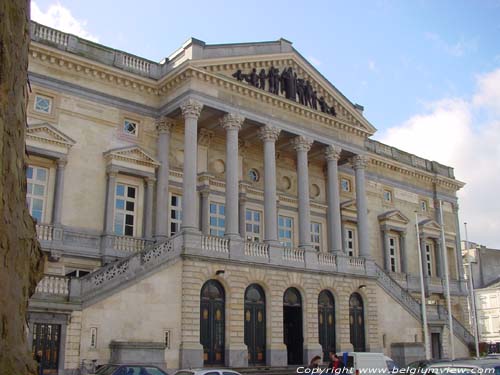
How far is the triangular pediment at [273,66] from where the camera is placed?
3178 cm

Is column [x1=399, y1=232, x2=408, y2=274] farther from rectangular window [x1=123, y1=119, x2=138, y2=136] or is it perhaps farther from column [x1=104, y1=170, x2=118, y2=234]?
column [x1=104, y1=170, x2=118, y2=234]

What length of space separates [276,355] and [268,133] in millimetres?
12343

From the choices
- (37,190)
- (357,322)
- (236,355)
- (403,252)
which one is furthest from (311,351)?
(403,252)

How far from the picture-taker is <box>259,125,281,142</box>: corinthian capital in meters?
33.3

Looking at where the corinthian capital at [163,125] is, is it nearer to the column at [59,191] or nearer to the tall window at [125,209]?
the tall window at [125,209]

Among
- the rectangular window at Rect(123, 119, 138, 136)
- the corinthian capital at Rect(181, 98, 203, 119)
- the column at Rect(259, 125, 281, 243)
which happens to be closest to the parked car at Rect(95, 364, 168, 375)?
the column at Rect(259, 125, 281, 243)

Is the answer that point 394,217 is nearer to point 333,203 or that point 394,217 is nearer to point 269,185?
point 333,203

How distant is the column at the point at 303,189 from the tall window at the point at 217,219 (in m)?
4.59

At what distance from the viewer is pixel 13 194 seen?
182 inches

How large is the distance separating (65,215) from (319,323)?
15189mm

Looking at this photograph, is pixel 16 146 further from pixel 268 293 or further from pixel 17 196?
pixel 268 293

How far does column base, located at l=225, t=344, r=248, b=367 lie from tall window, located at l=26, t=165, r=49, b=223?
10944 mm

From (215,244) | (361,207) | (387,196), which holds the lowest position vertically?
(215,244)

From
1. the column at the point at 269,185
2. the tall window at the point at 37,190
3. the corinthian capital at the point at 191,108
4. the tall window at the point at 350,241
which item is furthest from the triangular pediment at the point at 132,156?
the tall window at the point at 350,241
